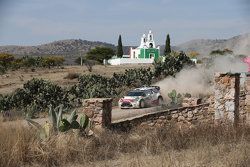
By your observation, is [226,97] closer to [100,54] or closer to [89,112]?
[89,112]

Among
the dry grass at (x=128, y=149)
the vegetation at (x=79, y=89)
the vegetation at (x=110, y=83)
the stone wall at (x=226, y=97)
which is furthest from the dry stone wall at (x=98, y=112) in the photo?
the vegetation at (x=110, y=83)

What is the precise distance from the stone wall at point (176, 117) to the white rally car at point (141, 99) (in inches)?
536

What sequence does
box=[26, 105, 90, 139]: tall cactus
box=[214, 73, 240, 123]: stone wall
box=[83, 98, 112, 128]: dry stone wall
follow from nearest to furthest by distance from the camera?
Answer: box=[26, 105, 90, 139]: tall cactus < box=[83, 98, 112, 128]: dry stone wall < box=[214, 73, 240, 123]: stone wall

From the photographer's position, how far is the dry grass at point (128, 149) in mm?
9016

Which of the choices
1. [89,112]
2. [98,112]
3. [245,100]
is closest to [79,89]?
[89,112]

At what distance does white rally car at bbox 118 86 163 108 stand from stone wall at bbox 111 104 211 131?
Answer: 13613 millimetres

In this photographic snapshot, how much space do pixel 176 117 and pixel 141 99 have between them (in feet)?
46.6

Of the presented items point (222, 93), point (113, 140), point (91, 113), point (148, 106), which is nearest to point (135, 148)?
point (113, 140)

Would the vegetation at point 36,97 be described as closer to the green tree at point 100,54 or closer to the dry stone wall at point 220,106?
the dry stone wall at point 220,106

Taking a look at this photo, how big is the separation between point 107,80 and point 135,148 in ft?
105

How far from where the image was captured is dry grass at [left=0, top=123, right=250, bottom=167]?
902cm

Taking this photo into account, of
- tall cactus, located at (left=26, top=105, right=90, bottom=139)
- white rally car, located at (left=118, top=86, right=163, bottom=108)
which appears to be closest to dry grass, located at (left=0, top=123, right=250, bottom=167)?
tall cactus, located at (left=26, top=105, right=90, bottom=139)

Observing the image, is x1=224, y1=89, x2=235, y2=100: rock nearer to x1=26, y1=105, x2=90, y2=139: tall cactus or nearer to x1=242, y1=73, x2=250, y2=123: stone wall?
x1=242, y1=73, x2=250, y2=123: stone wall

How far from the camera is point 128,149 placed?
11.0 metres
